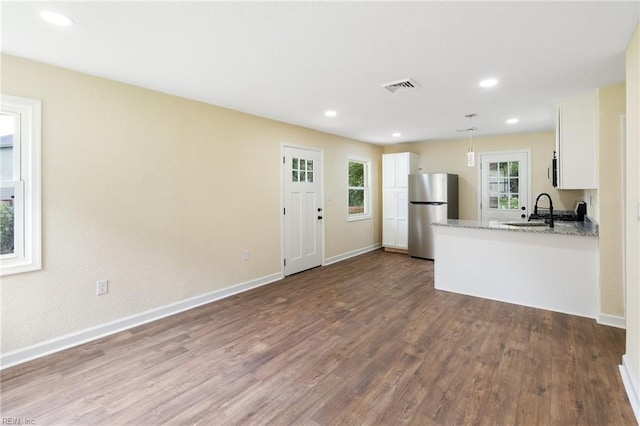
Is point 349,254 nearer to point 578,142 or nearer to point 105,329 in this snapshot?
point 578,142

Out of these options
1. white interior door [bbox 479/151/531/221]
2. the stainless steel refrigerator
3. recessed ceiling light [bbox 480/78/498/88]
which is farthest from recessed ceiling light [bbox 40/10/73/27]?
white interior door [bbox 479/151/531/221]

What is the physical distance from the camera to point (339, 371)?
2297mm

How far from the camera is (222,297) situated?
389 centimetres

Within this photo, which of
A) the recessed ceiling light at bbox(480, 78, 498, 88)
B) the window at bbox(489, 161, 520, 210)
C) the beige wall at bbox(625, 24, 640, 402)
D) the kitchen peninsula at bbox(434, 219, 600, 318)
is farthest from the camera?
the window at bbox(489, 161, 520, 210)

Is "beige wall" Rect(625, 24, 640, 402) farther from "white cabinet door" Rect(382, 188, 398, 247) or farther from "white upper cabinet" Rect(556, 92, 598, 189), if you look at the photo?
"white cabinet door" Rect(382, 188, 398, 247)

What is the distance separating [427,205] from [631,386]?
13.8 feet

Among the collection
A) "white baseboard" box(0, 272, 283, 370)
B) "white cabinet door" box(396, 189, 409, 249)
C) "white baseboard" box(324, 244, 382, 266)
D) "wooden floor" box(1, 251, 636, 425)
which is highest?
"white cabinet door" box(396, 189, 409, 249)

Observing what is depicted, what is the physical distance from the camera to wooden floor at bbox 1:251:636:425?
73.6 inches

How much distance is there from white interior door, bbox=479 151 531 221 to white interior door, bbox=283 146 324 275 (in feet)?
10.8

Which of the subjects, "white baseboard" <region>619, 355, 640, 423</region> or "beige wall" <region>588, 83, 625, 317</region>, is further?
"beige wall" <region>588, 83, 625, 317</region>

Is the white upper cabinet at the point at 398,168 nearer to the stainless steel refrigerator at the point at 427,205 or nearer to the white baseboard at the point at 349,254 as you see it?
the stainless steel refrigerator at the point at 427,205

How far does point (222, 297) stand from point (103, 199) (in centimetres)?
174

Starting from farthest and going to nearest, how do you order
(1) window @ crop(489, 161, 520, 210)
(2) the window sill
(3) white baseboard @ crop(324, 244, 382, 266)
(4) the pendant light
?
(2) the window sill → (1) window @ crop(489, 161, 520, 210) → (3) white baseboard @ crop(324, 244, 382, 266) → (4) the pendant light

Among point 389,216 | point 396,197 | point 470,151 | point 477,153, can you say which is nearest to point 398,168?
point 396,197
